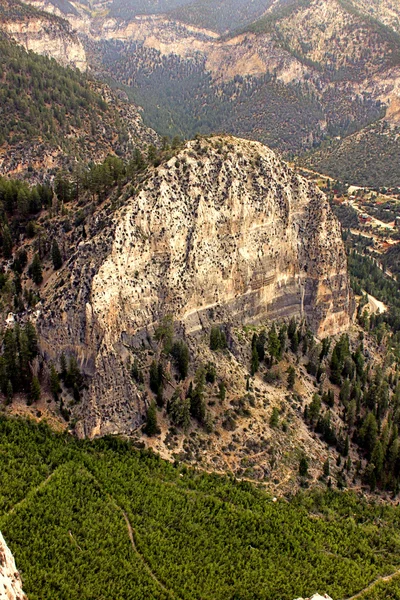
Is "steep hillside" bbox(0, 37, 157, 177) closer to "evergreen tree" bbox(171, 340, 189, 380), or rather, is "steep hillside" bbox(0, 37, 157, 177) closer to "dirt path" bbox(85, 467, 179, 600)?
"evergreen tree" bbox(171, 340, 189, 380)

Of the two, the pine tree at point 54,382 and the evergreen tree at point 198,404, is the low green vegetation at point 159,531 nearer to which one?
the pine tree at point 54,382

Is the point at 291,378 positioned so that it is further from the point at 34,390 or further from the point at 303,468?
the point at 34,390

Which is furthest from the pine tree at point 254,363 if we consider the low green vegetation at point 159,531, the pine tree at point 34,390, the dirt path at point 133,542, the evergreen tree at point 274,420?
the pine tree at point 34,390

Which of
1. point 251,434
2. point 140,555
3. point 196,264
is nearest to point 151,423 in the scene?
point 251,434

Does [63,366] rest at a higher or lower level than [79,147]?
lower

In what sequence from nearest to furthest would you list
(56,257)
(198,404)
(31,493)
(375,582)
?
(31,493), (375,582), (198,404), (56,257)

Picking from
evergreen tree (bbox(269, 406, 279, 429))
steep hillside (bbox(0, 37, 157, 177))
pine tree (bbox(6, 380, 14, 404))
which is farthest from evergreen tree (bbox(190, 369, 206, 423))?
steep hillside (bbox(0, 37, 157, 177))
